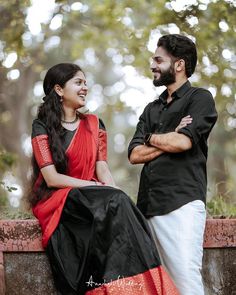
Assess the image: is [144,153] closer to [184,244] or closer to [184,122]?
[184,122]

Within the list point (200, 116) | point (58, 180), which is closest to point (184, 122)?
point (200, 116)

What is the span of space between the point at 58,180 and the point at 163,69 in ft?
3.18

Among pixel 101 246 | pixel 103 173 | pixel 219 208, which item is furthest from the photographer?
pixel 219 208

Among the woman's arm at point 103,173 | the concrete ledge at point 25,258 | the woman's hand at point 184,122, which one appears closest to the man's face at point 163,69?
the woman's hand at point 184,122

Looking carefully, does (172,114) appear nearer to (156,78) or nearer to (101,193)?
(156,78)

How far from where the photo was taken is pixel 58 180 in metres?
Answer: 4.06

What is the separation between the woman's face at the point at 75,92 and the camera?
14.4ft

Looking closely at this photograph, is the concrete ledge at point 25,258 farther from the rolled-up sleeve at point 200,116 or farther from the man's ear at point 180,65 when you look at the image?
the man's ear at point 180,65

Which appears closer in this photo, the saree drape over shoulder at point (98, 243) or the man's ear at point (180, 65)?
the saree drape over shoulder at point (98, 243)

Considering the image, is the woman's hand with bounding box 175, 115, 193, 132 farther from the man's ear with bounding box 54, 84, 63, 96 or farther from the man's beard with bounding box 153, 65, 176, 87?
the man's ear with bounding box 54, 84, 63, 96

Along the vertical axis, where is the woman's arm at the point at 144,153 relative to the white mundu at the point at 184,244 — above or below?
above

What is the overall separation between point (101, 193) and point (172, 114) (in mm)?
689

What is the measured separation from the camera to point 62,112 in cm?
441

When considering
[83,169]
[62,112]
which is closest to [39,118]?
[62,112]
